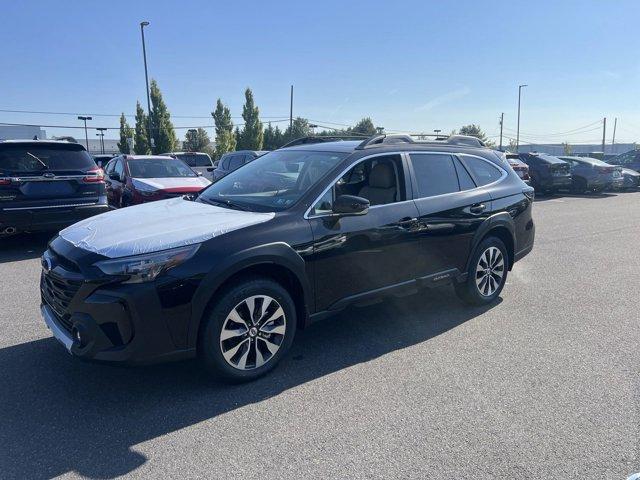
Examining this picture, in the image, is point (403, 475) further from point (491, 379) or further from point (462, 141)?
point (462, 141)

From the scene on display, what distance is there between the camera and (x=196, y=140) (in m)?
58.7

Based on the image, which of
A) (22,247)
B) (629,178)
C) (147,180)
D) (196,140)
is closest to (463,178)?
(147,180)

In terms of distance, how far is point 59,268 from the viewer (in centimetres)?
334

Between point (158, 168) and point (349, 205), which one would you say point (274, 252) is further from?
point (158, 168)

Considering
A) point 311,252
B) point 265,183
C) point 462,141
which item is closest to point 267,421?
point 311,252

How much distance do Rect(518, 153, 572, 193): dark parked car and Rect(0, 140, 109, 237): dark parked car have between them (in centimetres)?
1666

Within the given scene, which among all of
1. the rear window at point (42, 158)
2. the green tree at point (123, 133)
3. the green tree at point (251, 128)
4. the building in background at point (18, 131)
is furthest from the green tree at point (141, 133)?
the rear window at point (42, 158)

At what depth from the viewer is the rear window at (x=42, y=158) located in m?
7.30

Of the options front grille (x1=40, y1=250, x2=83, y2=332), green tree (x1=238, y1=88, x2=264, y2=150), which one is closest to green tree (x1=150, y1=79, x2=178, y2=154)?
green tree (x1=238, y1=88, x2=264, y2=150)

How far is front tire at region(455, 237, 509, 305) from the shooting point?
5.11 metres

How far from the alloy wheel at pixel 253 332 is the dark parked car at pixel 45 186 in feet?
17.9

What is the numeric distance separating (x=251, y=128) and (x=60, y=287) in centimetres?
5280

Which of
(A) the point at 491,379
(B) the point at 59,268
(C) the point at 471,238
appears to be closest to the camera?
(B) the point at 59,268

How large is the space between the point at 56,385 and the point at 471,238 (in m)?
3.90
